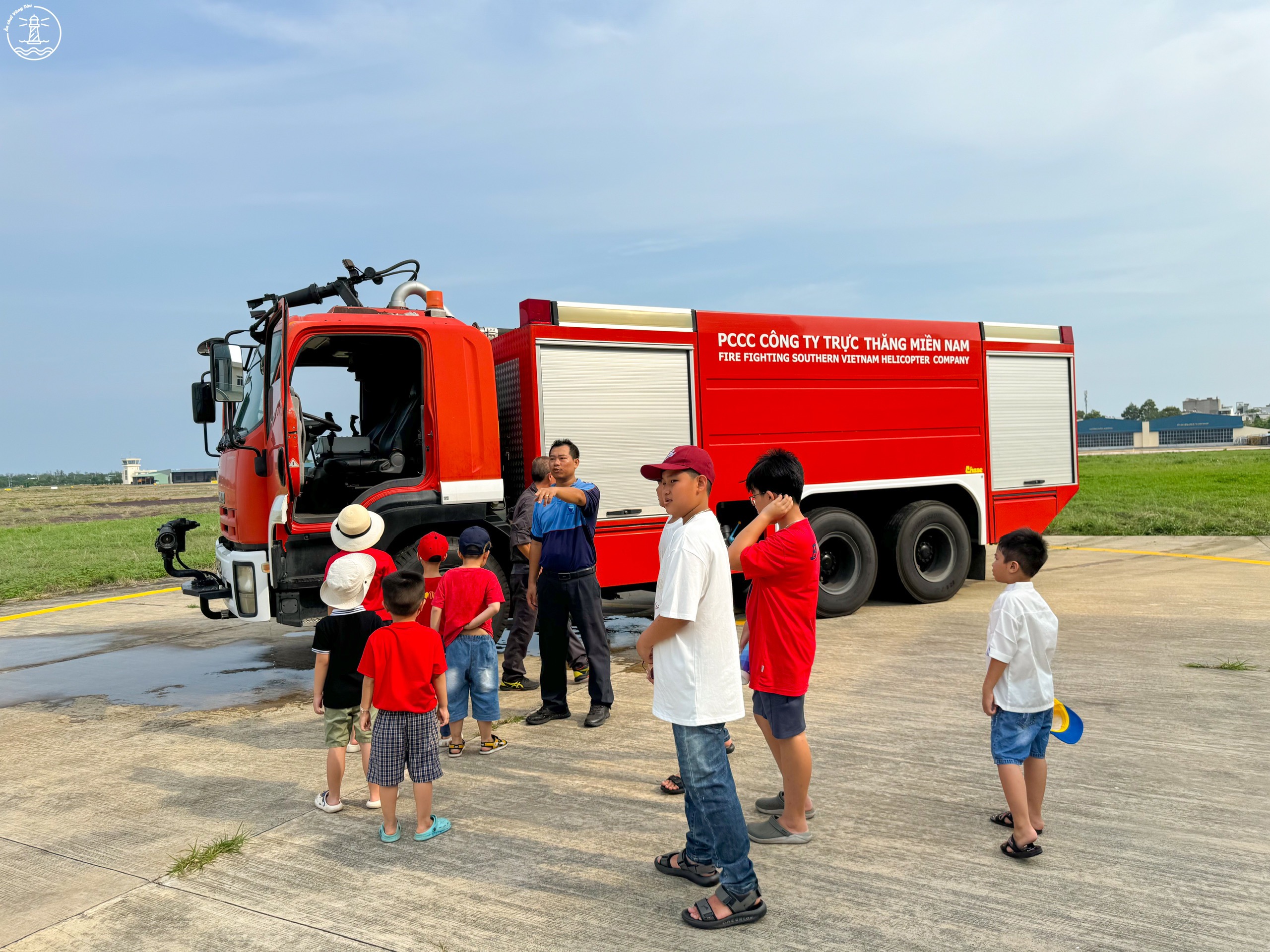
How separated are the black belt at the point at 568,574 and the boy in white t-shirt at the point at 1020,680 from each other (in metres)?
2.57

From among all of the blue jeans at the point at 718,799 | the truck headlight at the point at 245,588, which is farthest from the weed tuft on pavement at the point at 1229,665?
the truck headlight at the point at 245,588

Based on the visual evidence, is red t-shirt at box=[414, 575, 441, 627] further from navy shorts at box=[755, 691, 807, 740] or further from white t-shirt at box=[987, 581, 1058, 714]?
white t-shirt at box=[987, 581, 1058, 714]

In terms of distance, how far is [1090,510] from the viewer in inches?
792

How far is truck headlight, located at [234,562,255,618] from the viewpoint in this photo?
6.37 meters

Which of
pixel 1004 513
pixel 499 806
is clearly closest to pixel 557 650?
pixel 499 806

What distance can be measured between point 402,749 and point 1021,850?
249cm

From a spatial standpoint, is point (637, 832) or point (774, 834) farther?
point (637, 832)

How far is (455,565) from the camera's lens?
6762 mm

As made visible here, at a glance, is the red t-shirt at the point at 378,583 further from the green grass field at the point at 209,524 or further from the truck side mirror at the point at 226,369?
the green grass field at the point at 209,524

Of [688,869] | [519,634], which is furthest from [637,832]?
[519,634]

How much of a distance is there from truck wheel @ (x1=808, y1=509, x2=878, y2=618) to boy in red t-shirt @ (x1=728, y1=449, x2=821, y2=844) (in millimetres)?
5000

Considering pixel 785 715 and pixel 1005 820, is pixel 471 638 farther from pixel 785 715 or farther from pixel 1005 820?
pixel 1005 820

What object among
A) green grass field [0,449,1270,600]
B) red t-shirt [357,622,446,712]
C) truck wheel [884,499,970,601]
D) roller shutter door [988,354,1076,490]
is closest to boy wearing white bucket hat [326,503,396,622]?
red t-shirt [357,622,446,712]

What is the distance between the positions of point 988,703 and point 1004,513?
267 inches
